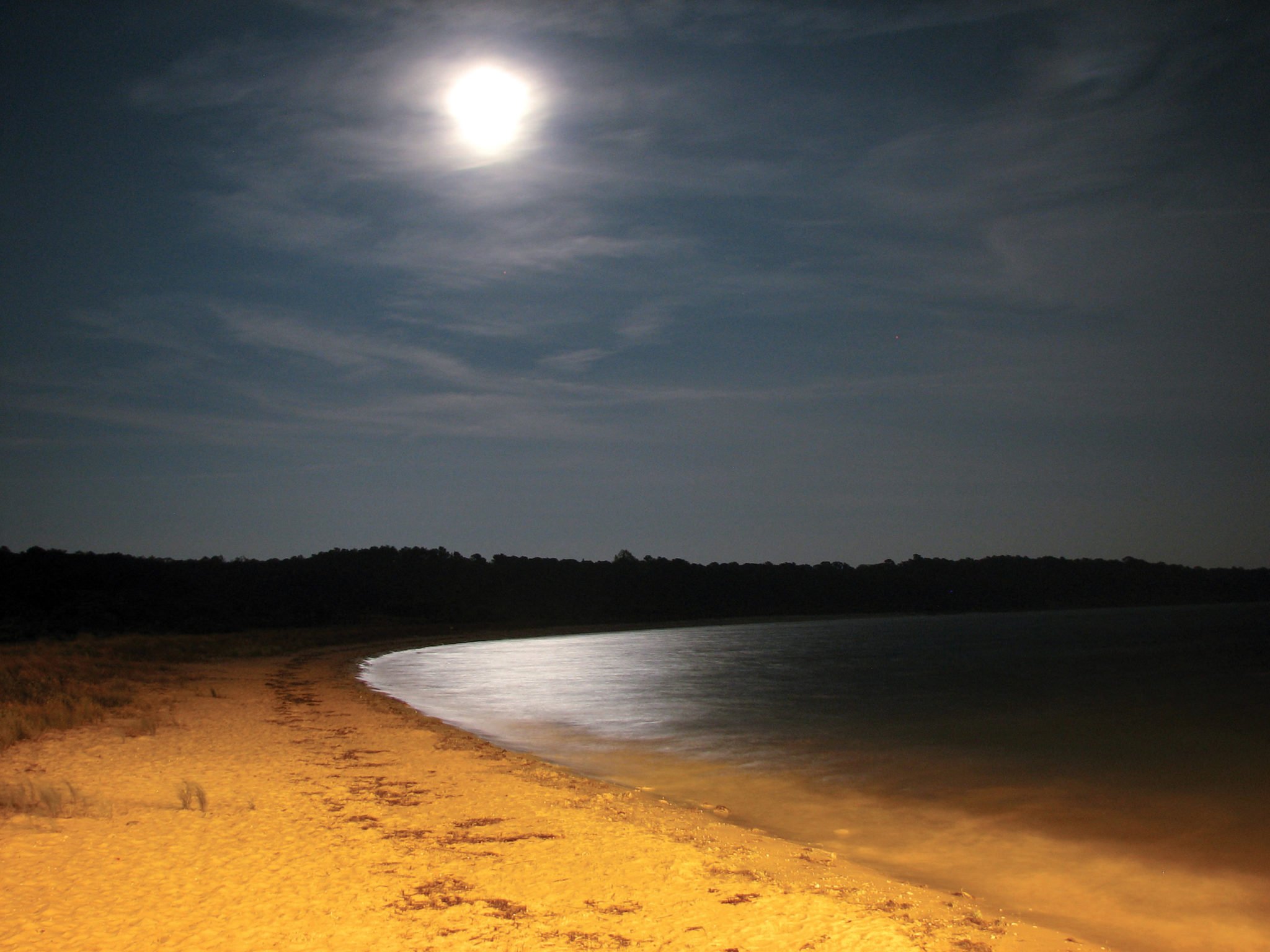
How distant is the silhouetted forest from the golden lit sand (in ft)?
138

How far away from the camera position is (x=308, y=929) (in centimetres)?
612

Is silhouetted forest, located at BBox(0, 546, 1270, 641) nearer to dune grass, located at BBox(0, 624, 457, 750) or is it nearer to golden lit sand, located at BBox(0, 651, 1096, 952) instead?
dune grass, located at BBox(0, 624, 457, 750)

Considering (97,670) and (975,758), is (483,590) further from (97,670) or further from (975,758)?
(975,758)

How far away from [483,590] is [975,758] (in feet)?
342

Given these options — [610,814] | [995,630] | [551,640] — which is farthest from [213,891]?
[995,630]

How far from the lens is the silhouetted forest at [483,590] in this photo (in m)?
63.3

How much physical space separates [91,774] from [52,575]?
69.5 metres

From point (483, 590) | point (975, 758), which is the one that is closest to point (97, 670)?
point (975, 758)

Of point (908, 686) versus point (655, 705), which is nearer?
point (655, 705)

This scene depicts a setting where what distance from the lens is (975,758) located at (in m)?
16.7

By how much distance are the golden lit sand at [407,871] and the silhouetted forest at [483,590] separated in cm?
4198

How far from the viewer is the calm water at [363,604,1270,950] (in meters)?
8.71

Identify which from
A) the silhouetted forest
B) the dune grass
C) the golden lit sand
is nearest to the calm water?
the golden lit sand

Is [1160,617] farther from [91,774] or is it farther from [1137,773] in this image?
[91,774]
